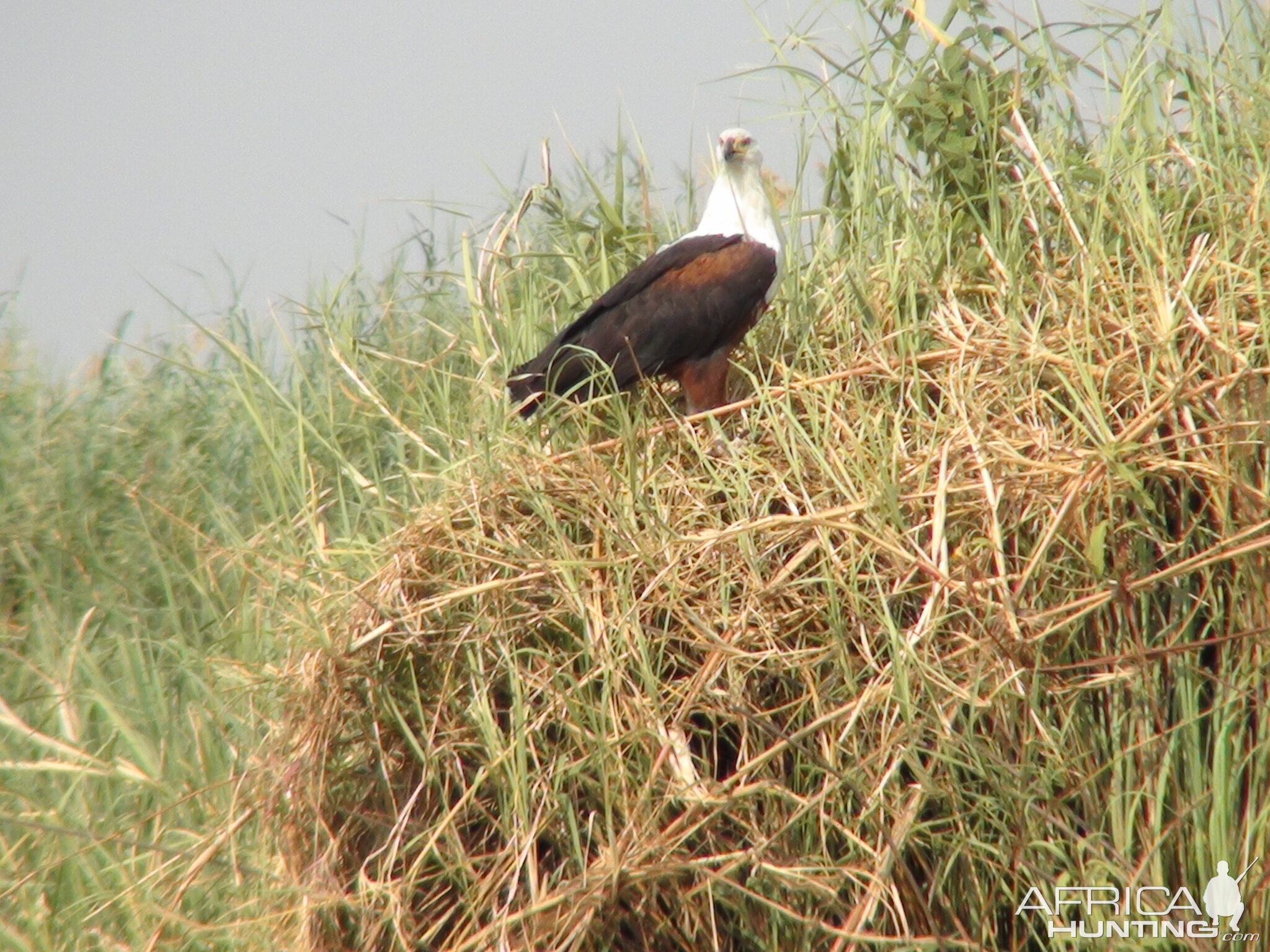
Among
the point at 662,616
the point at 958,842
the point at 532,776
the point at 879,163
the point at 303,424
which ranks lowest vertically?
the point at 958,842

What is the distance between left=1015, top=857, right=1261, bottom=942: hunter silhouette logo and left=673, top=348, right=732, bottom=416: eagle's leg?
1369 millimetres

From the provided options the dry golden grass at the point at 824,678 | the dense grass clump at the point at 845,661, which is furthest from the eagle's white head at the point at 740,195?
the dry golden grass at the point at 824,678

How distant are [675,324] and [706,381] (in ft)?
0.56

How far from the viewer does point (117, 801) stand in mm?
2965

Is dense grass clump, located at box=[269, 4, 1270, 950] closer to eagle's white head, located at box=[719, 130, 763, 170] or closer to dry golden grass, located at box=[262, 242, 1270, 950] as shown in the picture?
dry golden grass, located at box=[262, 242, 1270, 950]

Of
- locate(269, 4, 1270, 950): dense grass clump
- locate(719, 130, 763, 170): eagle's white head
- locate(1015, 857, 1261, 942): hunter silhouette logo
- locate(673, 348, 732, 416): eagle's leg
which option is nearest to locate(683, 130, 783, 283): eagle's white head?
locate(719, 130, 763, 170): eagle's white head

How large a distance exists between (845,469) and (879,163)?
119 centimetres

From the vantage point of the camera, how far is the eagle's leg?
3066mm

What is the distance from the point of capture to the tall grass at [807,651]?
2.32m

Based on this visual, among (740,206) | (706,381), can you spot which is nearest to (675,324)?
(706,381)

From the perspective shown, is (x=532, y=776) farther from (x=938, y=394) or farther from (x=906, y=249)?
(x=906, y=249)

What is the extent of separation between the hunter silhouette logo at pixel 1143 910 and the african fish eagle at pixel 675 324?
55.4 inches

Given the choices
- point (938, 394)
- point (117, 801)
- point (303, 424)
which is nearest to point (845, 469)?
point (938, 394)

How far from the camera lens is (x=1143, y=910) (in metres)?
2.25
